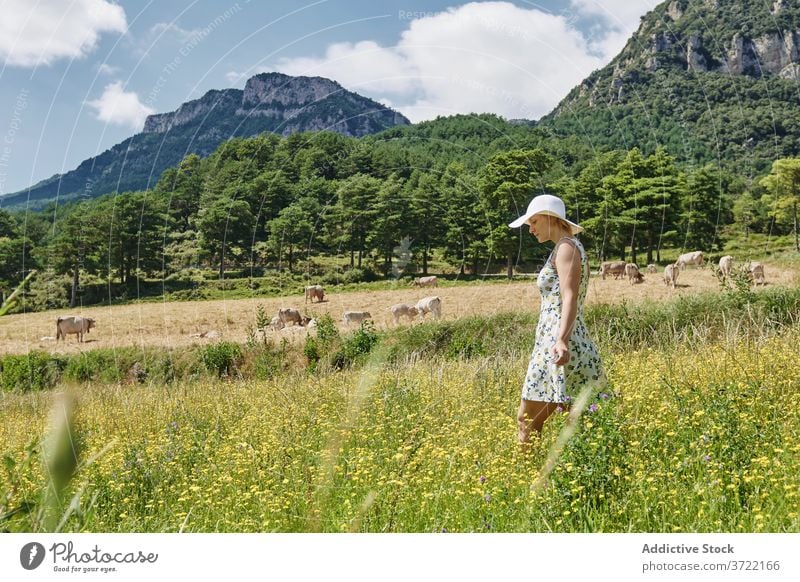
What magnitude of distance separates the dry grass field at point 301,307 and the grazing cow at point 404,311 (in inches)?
12.9

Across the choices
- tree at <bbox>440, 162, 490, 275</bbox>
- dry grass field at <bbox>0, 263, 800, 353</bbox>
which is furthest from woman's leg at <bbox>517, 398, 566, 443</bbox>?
tree at <bbox>440, 162, 490, 275</bbox>

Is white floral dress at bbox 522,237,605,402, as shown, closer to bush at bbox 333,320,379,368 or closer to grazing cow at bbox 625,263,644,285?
bush at bbox 333,320,379,368

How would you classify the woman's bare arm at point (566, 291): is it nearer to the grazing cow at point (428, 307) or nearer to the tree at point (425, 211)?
the tree at point (425, 211)

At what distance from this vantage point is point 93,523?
8.97 ft

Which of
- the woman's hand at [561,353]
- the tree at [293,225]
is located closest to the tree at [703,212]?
the tree at [293,225]

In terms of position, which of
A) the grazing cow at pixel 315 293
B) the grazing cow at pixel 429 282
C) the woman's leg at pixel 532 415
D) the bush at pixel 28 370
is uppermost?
the woman's leg at pixel 532 415

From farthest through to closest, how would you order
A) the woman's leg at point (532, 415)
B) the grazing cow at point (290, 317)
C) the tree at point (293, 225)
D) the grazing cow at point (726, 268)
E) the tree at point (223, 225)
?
the grazing cow at point (290, 317) → the tree at point (223, 225) → the tree at point (293, 225) → the grazing cow at point (726, 268) → the woman's leg at point (532, 415)

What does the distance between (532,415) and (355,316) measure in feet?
41.2

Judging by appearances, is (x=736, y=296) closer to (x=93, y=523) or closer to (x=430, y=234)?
(x=430, y=234)

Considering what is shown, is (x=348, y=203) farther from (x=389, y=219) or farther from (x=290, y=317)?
(x=290, y=317)

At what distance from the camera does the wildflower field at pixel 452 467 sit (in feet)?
7.76

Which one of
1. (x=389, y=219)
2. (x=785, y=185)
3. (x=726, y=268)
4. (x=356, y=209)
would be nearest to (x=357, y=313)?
(x=389, y=219)

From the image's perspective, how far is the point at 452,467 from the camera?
310cm

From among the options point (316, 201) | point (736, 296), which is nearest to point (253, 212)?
point (316, 201)
